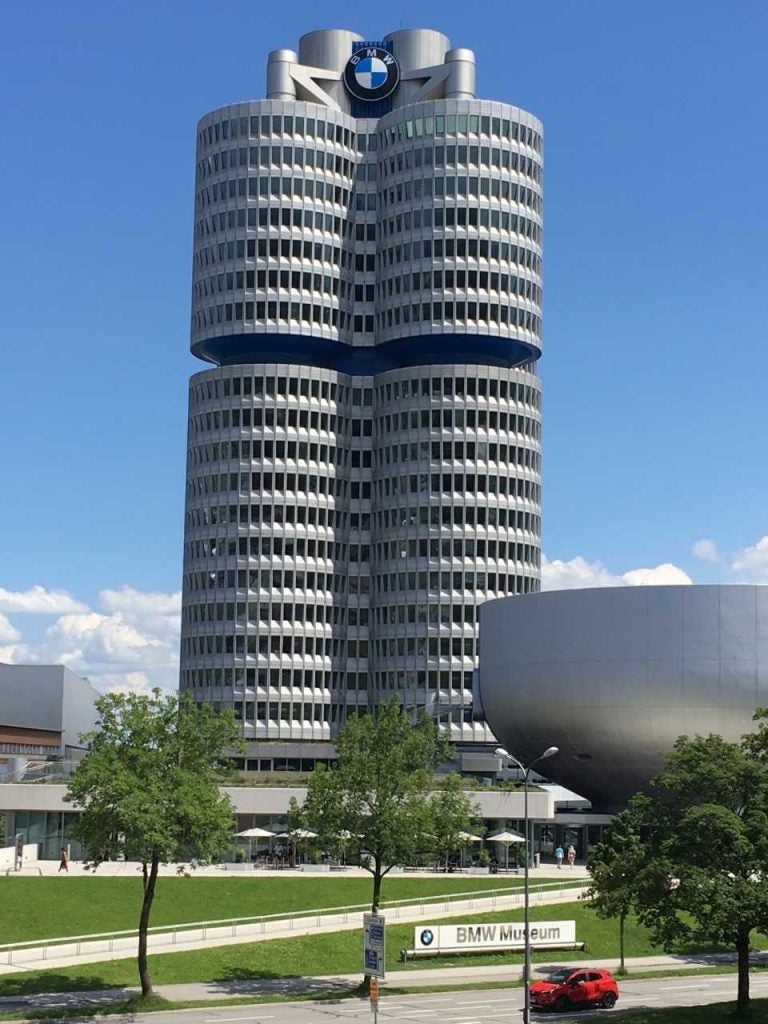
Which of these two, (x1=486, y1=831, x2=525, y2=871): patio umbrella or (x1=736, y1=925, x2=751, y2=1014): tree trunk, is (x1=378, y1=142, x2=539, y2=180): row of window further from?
(x1=736, y1=925, x2=751, y2=1014): tree trunk

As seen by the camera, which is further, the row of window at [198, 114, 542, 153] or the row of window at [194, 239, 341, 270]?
the row of window at [194, 239, 341, 270]

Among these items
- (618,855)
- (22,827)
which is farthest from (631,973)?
(22,827)

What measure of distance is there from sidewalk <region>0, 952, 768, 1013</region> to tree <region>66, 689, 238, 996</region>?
234cm

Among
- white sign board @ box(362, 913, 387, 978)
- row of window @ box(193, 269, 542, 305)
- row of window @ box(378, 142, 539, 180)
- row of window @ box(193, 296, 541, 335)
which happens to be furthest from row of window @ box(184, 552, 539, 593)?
white sign board @ box(362, 913, 387, 978)

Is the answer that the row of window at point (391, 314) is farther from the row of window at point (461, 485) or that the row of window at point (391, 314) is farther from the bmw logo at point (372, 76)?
the bmw logo at point (372, 76)

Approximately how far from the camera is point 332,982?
73125 millimetres

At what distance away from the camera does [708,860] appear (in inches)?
2554

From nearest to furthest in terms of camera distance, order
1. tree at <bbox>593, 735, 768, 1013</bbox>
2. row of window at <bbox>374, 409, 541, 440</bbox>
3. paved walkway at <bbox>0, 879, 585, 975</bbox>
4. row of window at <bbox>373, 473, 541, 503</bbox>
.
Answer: tree at <bbox>593, 735, 768, 1013</bbox>, paved walkway at <bbox>0, 879, 585, 975</bbox>, row of window at <bbox>373, 473, 541, 503</bbox>, row of window at <bbox>374, 409, 541, 440</bbox>

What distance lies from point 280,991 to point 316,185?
124406 mm

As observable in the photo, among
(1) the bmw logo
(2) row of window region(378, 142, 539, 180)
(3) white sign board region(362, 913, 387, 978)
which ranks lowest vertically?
(3) white sign board region(362, 913, 387, 978)

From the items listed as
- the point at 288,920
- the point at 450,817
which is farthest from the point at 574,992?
the point at 288,920

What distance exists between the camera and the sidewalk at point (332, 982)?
6625 centimetres

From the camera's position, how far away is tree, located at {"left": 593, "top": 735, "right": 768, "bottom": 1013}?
205 ft

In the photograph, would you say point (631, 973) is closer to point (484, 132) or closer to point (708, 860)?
point (708, 860)
